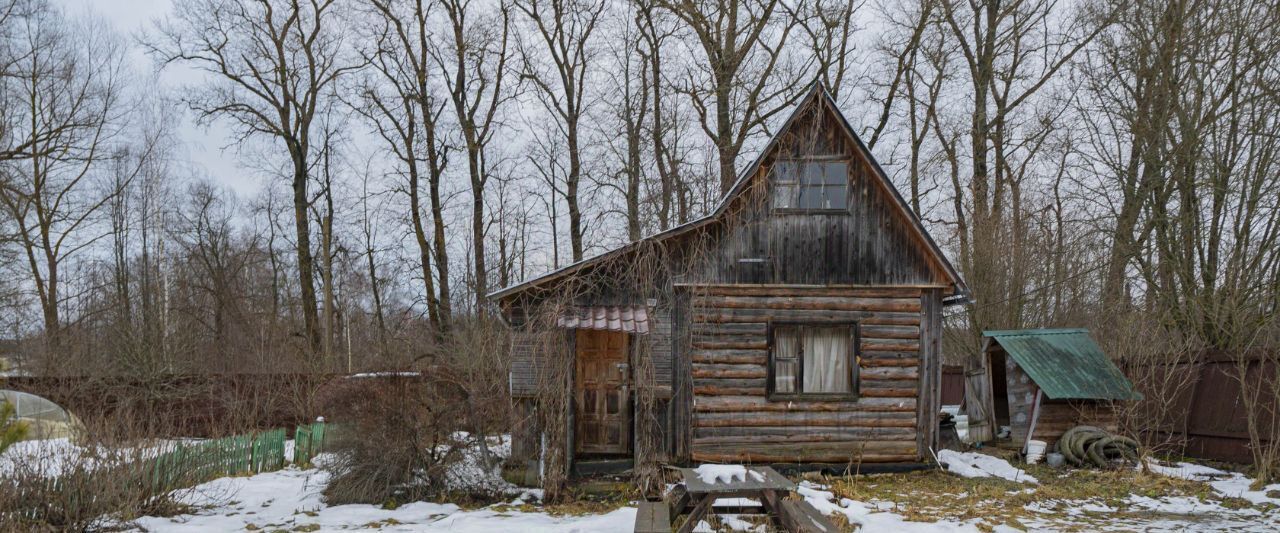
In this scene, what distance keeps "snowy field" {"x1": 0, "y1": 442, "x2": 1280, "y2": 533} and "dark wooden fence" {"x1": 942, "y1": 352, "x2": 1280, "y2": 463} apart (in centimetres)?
112

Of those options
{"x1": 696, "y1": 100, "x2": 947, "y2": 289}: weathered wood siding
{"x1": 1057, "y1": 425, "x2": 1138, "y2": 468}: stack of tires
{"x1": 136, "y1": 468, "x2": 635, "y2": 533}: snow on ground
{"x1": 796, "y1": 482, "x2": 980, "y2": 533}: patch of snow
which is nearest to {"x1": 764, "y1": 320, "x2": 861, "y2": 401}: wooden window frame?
{"x1": 696, "y1": 100, "x2": 947, "y2": 289}: weathered wood siding

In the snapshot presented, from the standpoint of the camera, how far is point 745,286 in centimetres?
1182

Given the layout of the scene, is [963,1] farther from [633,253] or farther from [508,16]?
[633,253]

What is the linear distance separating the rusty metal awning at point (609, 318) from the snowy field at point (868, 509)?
92.0 inches

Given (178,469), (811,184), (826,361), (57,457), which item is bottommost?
(178,469)

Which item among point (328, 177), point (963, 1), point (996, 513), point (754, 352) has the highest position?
point (963, 1)

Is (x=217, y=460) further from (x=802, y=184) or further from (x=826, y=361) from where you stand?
(x=802, y=184)

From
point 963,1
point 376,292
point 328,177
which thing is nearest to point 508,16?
point 328,177

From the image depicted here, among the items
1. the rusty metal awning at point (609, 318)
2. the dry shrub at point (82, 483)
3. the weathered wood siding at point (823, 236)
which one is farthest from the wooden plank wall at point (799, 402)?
the dry shrub at point (82, 483)

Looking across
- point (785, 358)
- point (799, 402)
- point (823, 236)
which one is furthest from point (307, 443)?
point (823, 236)

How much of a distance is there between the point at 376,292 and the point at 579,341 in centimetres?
2055

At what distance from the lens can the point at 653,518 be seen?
7.21 meters

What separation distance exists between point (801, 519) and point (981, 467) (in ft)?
21.2

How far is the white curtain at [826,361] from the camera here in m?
11.9
